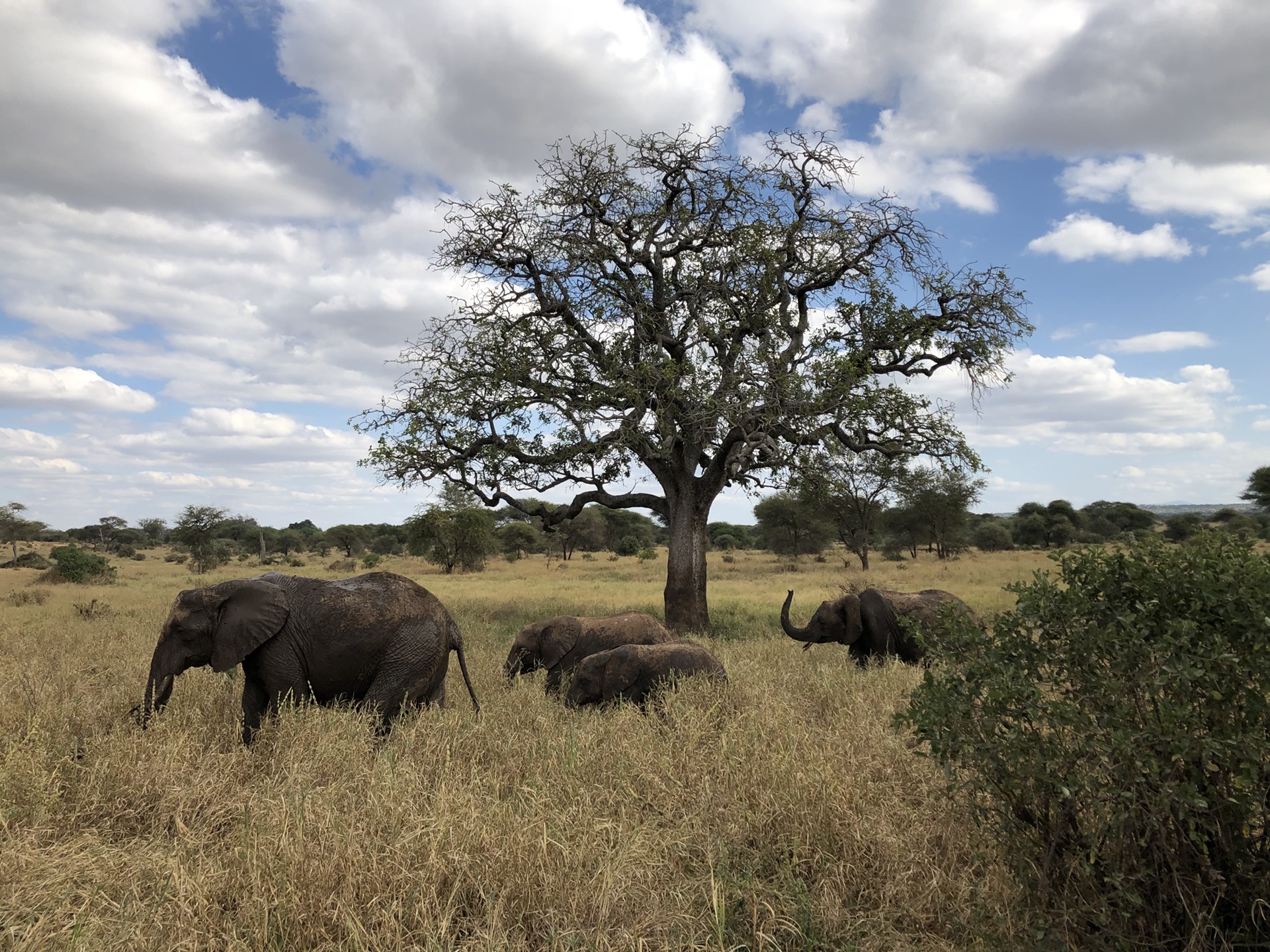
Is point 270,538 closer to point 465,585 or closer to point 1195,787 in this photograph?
point 465,585

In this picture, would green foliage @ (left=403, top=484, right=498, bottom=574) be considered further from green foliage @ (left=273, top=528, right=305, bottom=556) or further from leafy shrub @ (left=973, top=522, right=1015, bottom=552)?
leafy shrub @ (left=973, top=522, right=1015, bottom=552)

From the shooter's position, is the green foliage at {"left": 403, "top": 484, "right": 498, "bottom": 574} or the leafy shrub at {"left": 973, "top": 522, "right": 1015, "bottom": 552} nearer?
the green foliage at {"left": 403, "top": 484, "right": 498, "bottom": 574}

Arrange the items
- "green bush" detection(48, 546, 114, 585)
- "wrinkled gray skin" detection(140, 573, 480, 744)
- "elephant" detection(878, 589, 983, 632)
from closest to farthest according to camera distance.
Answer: "wrinkled gray skin" detection(140, 573, 480, 744) < "elephant" detection(878, 589, 983, 632) < "green bush" detection(48, 546, 114, 585)

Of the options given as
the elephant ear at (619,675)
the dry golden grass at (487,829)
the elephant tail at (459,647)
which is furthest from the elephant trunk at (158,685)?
the elephant ear at (619,675)

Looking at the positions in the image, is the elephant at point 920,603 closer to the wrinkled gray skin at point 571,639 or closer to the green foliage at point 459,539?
the wrinkled gray skin at point 571,639

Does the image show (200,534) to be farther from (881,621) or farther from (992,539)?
(992,539)

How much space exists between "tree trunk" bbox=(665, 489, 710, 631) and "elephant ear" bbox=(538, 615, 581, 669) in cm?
572

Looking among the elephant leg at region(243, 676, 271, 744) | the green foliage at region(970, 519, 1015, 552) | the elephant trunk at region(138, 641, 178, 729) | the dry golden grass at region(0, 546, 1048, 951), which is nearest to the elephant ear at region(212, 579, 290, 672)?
the elephant leg at region(243, 676, 271, 744)

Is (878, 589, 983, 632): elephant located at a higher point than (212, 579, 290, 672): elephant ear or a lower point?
lower

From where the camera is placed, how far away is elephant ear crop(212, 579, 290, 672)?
6.77 metres

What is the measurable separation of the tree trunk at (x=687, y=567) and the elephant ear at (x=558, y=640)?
5722mm

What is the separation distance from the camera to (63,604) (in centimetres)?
1955

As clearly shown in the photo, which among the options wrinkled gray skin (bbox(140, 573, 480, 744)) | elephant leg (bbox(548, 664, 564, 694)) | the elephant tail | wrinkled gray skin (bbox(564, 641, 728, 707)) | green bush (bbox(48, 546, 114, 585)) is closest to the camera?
wrinkled gray skin (bbox(140, 573, 480, 744))

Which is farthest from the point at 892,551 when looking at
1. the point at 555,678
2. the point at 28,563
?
the point at 28,563
